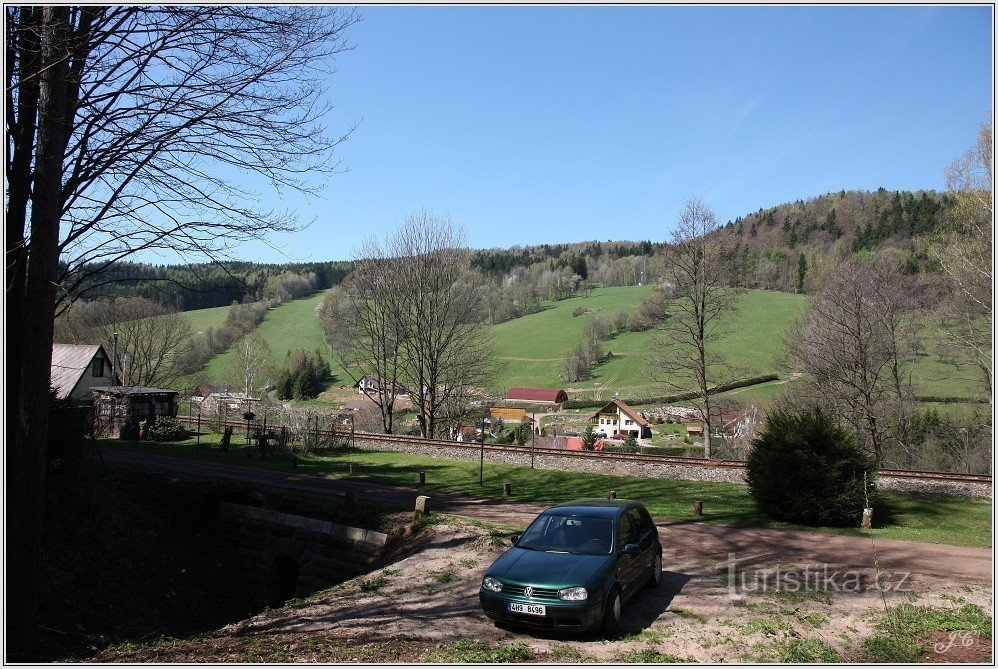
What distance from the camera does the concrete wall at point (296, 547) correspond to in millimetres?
12930

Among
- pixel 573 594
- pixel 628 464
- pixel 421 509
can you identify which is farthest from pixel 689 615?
pixel 628 464

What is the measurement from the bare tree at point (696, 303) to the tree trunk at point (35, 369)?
914 inches

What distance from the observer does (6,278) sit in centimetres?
696

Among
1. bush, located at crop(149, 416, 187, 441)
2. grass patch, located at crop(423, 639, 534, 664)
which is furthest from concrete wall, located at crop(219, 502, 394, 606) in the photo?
bush, located at crop(149, 416, 187, 441)

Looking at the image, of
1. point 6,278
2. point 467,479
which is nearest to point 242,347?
point 467,479

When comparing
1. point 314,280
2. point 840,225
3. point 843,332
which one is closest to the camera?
Result: point 843,332

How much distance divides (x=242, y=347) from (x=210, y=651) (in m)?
61.5

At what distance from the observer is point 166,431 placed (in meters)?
32.0

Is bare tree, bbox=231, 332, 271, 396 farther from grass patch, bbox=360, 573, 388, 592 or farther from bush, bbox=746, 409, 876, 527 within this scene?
bush, bbox=746, 409, 876, 527

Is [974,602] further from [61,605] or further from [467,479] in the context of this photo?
[467,479]

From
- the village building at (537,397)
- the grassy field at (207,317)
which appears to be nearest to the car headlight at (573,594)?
the village building at (537,397)

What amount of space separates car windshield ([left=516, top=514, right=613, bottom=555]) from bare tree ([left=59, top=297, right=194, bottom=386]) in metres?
45.3

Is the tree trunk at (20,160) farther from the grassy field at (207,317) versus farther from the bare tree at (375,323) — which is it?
the grassy field at (207,317)

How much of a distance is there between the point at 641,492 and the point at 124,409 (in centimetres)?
2828
